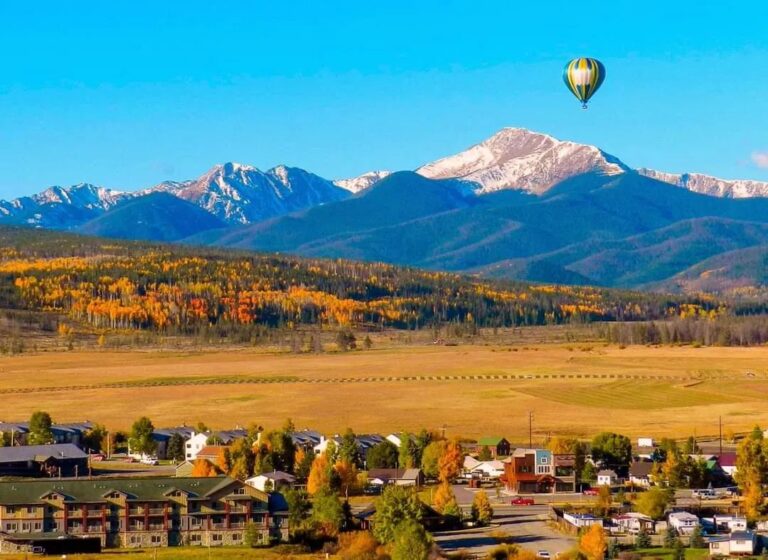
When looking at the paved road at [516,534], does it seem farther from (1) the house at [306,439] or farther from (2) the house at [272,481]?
(1) the house at [306,439]

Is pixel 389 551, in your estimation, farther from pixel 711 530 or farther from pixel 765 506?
pixel 765 506

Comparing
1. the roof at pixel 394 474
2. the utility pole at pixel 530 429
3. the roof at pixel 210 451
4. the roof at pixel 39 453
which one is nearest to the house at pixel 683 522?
A: the roof at pixel 394 474

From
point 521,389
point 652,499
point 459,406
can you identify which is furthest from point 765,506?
point 521,389

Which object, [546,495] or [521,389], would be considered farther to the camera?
[521,389]

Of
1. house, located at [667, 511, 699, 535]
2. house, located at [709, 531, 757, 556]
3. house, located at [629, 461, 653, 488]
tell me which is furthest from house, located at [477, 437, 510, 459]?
house, located at [709, 531, 757, 556]

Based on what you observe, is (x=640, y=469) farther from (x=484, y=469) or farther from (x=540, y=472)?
(x=484, y=469)

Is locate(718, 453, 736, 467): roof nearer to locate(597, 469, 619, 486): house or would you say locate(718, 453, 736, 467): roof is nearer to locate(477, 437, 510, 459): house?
locate(597, 469, 619, 486): house
